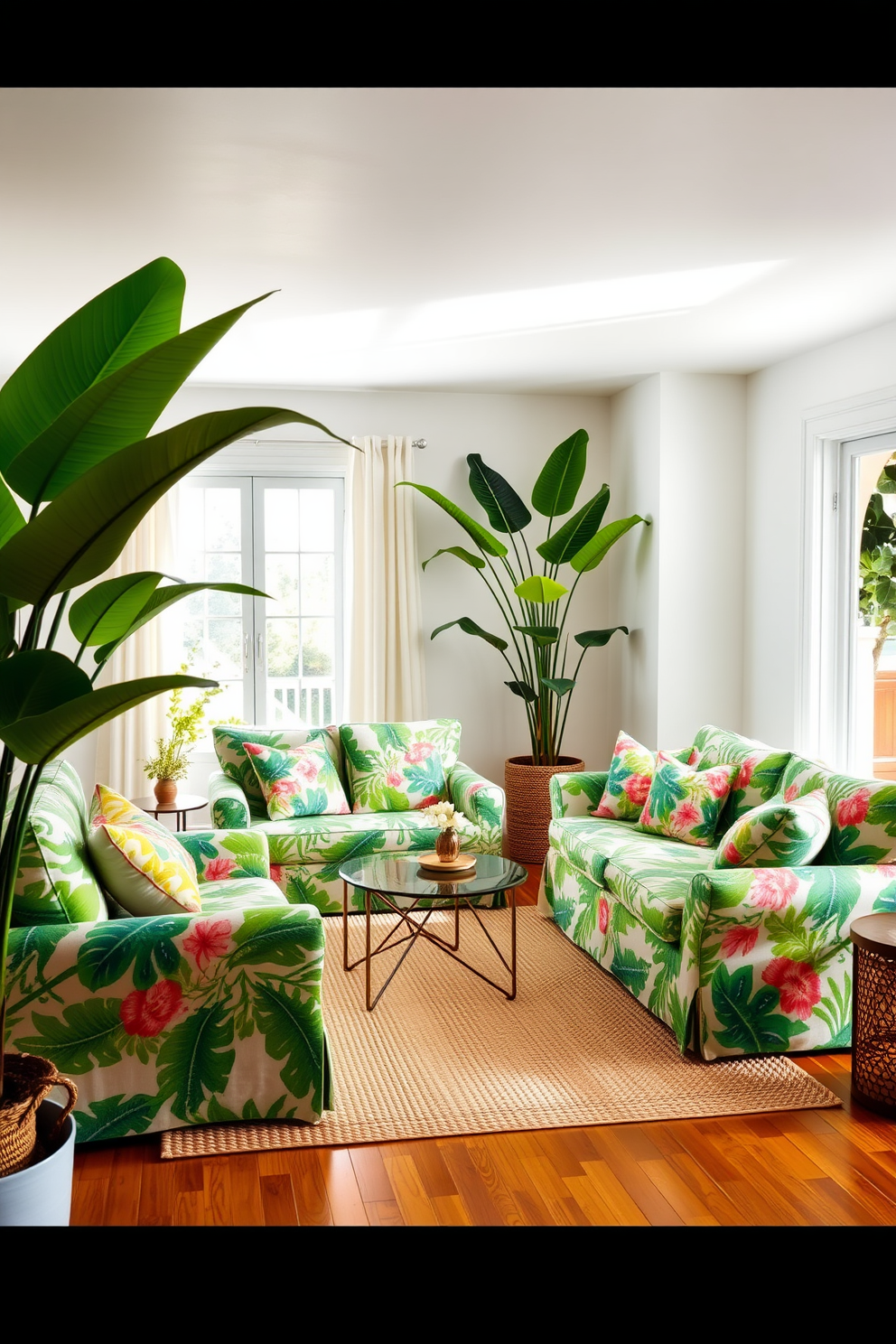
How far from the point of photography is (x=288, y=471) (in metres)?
6.27

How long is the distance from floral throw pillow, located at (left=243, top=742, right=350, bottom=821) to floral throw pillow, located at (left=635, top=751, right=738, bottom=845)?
58.9 inches

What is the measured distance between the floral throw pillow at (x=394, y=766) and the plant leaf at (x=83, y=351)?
3.63m

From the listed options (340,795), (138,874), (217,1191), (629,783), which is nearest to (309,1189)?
(217,1191)

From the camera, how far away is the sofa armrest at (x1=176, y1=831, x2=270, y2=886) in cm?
372

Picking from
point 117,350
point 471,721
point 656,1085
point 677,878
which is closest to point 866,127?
point 117,350

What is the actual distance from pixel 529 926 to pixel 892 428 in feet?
8.86

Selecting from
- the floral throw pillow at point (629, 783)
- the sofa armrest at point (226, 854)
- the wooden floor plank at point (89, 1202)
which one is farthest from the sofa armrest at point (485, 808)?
the wooden floor plank at point (89, 1202)

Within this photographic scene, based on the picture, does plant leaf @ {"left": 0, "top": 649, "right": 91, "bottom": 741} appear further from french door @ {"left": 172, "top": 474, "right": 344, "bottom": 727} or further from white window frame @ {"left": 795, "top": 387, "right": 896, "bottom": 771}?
french door @ {"left": 172, "top": 474, "right": 344, "bottom": 727}

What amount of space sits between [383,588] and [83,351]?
15.3 ft

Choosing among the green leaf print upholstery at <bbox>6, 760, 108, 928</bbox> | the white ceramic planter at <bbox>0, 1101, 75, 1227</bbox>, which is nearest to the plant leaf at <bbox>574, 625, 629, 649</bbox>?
the green leaf print upholstery at <bbox>6, 760, 108, 928</bbox>

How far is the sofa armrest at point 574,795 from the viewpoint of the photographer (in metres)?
4.70

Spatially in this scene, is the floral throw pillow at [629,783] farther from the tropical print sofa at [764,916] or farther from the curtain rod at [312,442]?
the curtain rod at [312,442]
